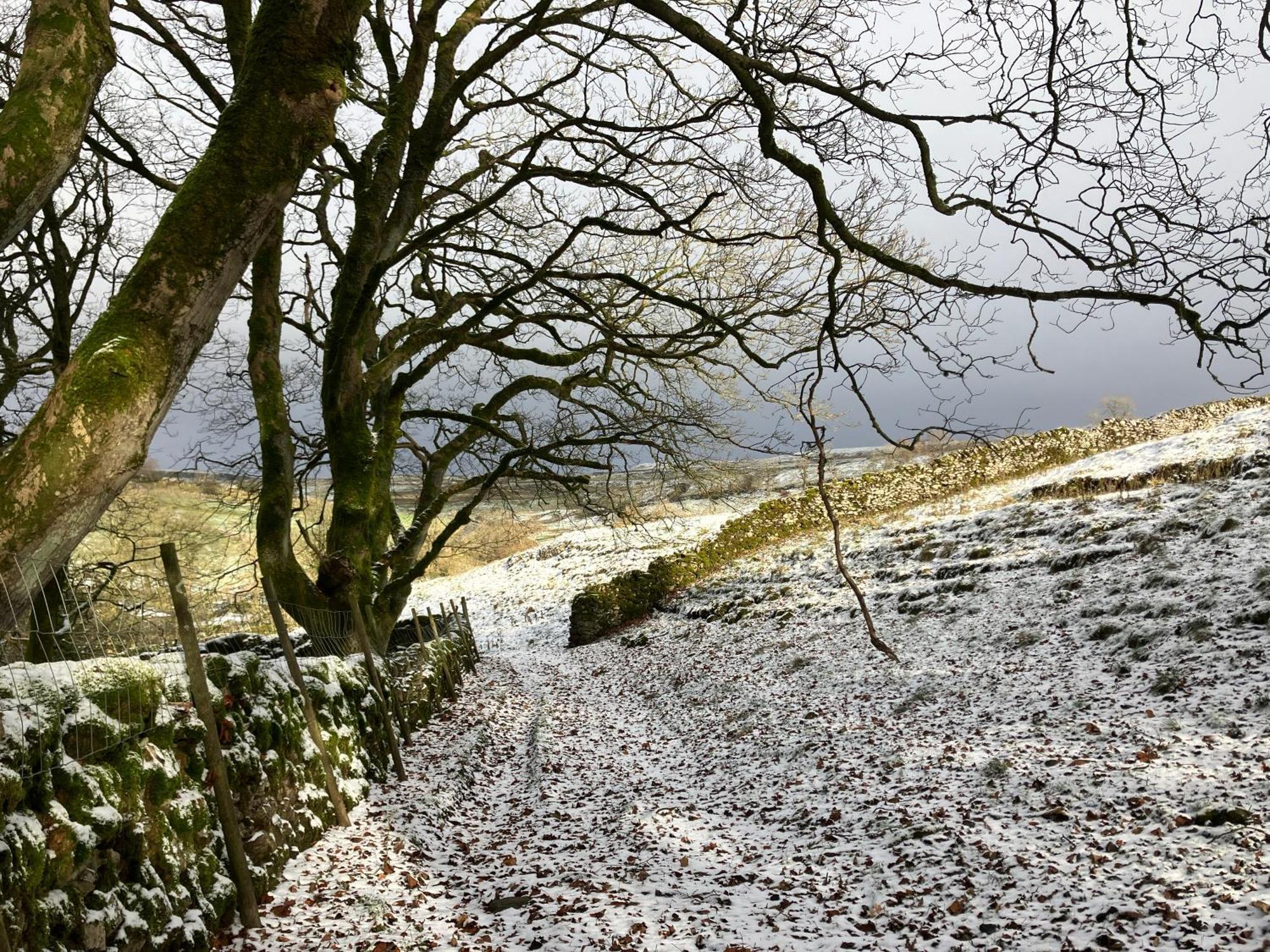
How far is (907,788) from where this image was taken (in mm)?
5820

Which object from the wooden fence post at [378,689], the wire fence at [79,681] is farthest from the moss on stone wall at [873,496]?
the wire fence at [79,681]

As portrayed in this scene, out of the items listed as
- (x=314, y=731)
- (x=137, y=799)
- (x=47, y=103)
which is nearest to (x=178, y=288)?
(x=47, y=103)

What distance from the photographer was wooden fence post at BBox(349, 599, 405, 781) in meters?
7.02

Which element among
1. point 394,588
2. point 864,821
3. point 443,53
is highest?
point 443,53

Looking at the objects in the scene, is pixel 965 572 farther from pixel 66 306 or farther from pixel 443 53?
pixel 66 306

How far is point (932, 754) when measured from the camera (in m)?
6.26

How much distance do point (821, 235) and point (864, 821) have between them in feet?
14.1

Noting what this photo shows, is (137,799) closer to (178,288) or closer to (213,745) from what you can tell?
(213,745)

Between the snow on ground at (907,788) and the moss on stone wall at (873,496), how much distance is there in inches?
320

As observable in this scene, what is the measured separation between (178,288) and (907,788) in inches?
236

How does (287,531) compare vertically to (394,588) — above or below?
above

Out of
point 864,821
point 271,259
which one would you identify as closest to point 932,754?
point 864,821

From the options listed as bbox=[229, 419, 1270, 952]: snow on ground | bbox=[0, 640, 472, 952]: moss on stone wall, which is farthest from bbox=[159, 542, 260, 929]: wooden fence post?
bbox=[229, 419, 1270, 952]: snow on ground

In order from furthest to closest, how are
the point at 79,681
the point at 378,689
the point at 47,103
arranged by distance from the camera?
1. the point at 378,689
2. the point at 79,681
3. the point at 47,103
